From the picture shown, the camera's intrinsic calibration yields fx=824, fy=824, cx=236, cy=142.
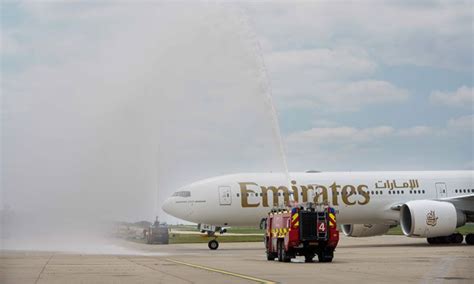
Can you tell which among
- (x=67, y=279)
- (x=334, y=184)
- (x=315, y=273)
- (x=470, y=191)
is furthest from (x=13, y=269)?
(x=470, y=191)

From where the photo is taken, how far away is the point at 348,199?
4306 centimetres

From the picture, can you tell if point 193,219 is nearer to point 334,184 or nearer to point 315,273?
point 334,184

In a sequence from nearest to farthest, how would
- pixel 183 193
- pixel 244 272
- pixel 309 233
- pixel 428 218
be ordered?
pixel 244 272, pixel 309 233, pixel 428 218, pixel 183 193

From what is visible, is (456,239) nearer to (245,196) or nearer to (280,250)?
(245,196)

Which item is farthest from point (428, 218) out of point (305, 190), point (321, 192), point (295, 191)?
point (295, 191)

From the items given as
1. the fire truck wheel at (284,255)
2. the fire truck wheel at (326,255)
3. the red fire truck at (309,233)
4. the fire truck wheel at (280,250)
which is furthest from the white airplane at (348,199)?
the fire truck wheel at (326,255)

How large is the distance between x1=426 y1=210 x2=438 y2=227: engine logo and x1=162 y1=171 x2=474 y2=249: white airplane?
5cm

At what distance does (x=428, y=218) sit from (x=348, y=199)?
4.36 metres

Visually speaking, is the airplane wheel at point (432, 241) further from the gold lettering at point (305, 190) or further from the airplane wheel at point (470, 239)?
the gold lettering at point (305, 190)

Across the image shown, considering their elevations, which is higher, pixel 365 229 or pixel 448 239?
pixel 365 229

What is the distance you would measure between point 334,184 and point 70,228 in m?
14.3

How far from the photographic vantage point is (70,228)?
1439 inches

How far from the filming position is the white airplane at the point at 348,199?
4162 cm

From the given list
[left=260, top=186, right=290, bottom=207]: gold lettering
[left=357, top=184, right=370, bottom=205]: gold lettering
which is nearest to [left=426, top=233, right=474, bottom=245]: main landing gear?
[left=357, top=184, right=370, bottom=205]: gold lettering
